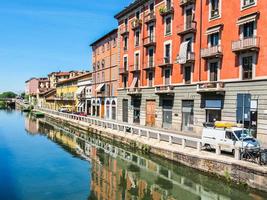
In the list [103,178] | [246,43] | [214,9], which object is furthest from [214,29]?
[103,178]

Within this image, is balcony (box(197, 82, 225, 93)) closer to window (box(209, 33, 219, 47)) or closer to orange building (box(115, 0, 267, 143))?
orange building (box(115, 0, 267, 143))

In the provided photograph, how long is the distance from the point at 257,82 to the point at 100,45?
39.6m

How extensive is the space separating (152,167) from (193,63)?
1322 centimetres

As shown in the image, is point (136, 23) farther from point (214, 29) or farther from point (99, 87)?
point (99, 87)

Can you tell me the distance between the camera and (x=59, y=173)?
808 inches

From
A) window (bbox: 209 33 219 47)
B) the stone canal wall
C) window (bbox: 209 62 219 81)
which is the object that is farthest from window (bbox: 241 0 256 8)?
the stone canal wall

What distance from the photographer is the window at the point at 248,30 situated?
971 inches

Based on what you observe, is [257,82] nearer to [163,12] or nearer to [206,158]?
[206,158]

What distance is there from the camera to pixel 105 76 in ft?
182

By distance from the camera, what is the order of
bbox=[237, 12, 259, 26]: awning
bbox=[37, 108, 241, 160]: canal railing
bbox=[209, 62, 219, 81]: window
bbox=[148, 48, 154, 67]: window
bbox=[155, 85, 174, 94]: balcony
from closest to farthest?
bbox=[37, 108, 241, 160]: canal railing → bbox=[237, 12, 259, 26]: awning → bbox=[209, 62, 219, 81]: window → bbox=[155, 85, 174, 94]: balcony → bbox=[148, 48, 154, 67]: window

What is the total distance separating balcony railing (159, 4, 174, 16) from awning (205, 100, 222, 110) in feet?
38.5

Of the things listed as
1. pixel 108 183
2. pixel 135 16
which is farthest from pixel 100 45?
pixel 108 183

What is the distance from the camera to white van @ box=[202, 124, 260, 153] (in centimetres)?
1827

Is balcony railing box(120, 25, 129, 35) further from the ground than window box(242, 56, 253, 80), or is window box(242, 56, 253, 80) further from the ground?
balcony railing box(120, 25, 129, 35)
